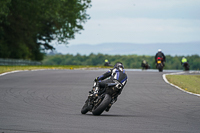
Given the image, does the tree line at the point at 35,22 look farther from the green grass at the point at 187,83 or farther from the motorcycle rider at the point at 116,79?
the motorcycle rider at the point at 116,79

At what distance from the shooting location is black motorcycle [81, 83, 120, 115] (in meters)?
11.2

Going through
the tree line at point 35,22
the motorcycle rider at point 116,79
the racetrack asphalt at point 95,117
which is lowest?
the racetrack asphalt at point 95,117

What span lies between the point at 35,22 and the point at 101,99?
42204 mm

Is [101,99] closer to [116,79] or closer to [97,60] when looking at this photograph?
[116,79]

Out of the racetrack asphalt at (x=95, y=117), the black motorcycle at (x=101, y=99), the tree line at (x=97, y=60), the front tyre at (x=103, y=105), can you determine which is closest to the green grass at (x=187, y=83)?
the racetrack asphalt at (x=95, y=117)

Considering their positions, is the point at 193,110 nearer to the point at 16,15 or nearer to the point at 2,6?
the point at 2,6

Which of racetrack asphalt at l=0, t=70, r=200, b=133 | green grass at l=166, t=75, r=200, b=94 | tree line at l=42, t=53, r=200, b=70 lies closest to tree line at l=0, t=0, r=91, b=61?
green grass at l=166, t=75, r=200, b=94

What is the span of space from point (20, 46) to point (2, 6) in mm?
15226

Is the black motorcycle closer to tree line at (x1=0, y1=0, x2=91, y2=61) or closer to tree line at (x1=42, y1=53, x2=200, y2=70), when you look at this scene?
tree line at (x1=0, y1=0, x2=91, y2=61)

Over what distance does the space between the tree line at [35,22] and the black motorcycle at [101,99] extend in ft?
93.9

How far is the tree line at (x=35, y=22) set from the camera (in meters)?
47.9

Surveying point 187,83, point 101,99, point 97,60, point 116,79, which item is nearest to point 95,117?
point 101,99

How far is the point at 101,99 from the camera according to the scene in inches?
448

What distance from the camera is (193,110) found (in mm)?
12922
